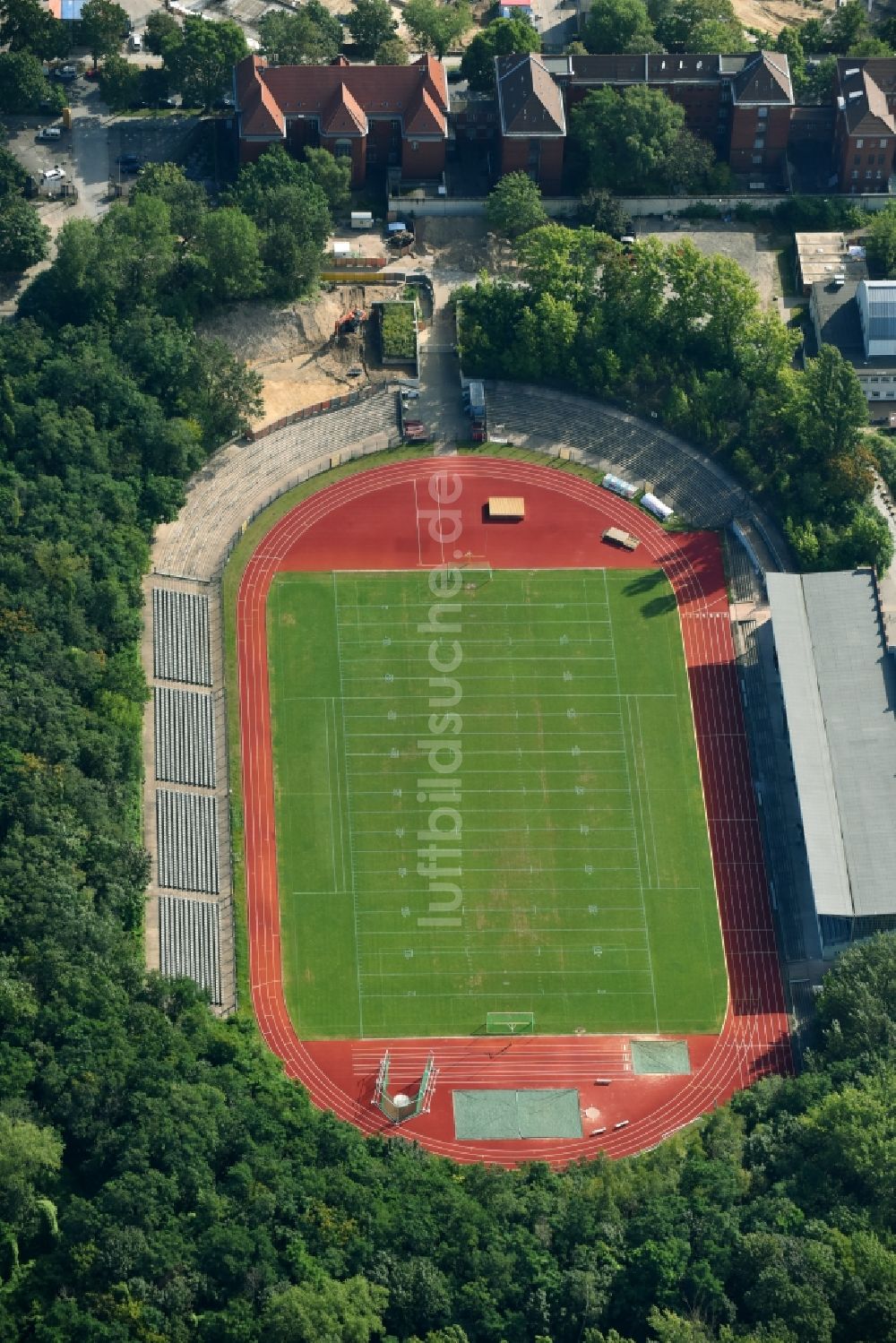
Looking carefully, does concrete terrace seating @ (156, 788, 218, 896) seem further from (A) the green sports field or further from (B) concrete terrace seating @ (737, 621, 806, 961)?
(B) concrete terrace seating @ (737, 621, 806, 961)

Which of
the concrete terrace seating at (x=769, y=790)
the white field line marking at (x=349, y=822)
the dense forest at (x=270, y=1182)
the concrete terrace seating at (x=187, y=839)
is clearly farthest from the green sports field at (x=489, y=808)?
the dense forest at (x=270, y=1182)

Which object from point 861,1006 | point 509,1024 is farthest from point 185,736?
point 861,1006

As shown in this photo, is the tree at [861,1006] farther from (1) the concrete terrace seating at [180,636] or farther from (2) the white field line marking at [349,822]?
(1) the concrete terrace seating at [180,636]

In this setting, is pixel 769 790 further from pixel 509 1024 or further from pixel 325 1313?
pixel 325 1313

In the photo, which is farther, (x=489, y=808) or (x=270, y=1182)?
(x=489, y=808)

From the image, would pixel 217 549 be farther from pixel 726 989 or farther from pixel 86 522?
pixel 726 989

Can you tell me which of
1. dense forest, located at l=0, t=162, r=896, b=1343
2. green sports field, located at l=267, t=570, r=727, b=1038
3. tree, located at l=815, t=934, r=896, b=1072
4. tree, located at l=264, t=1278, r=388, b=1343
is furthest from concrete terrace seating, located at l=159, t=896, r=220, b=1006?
tree, located at l=815, t=934, r=896, b=1072
